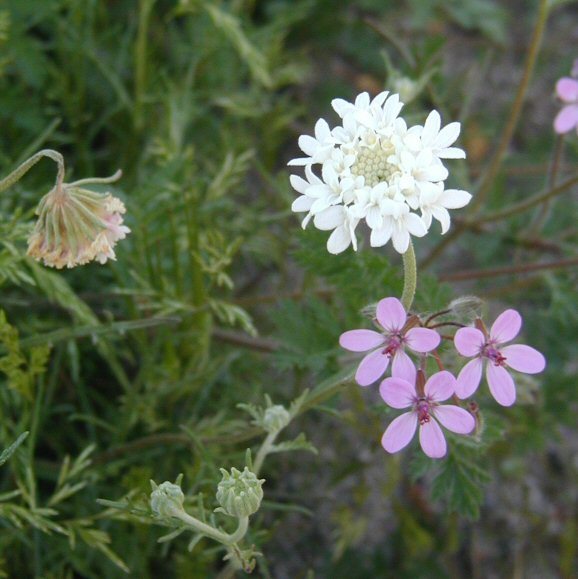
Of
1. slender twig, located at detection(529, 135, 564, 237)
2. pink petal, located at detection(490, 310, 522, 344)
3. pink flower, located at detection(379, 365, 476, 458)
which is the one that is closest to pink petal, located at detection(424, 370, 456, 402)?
pink flower, located at detection(379, 365, 476, 458)

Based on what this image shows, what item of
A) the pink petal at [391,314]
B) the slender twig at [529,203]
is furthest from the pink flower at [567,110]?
the pink petal at [391,314]

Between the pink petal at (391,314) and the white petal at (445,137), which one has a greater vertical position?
the white petal at (445,137)

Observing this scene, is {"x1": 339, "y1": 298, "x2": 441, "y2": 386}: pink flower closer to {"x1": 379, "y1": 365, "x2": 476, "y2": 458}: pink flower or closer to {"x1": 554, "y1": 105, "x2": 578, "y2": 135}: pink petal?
{"x1": 379, "y1": 365, "x2": 476, "y2": 458}: pink flower

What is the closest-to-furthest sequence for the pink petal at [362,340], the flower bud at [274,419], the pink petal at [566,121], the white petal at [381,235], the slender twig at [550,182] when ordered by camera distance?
the white petal at [381,235], the pink petal at [362,340], the flower bud at [274,419], the pink petal at [566,121], the slender twig at [550,182]

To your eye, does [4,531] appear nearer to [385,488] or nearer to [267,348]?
[267,348]

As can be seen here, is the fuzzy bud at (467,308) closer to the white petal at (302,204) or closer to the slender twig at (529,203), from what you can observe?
the white petal at (302,204)
